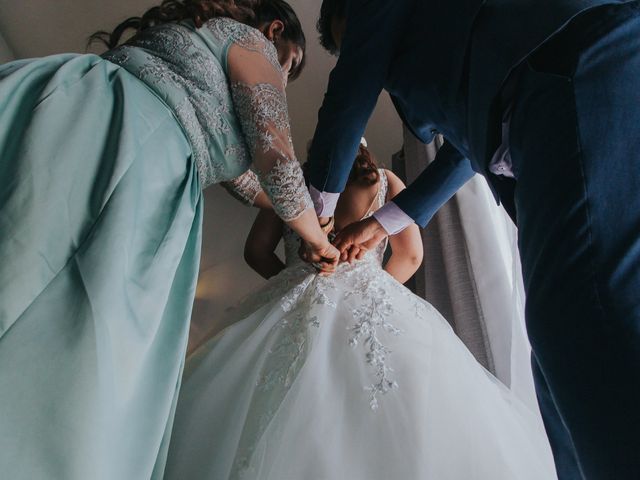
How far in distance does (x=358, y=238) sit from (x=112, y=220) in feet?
2.14

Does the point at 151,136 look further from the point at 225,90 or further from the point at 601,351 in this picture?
the point at 601,351

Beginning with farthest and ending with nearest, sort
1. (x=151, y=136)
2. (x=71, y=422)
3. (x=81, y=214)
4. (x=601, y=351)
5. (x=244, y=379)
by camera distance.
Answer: (x=244, y=379), (x=151, y=136), (x=81, y=214), (x=71, y=422), (x=601, y=351)

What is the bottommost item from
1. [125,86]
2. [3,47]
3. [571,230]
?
[571,230]

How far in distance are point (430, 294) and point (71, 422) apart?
3.99ft

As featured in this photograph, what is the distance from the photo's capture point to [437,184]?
1.02 meters

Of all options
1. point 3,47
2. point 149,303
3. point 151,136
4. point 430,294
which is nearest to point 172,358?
point 149,303

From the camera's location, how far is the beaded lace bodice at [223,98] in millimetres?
790

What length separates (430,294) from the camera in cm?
154

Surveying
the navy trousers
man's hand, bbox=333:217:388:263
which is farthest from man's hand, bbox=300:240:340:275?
the navy trousers

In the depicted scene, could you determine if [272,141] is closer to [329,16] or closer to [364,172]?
[329,16]

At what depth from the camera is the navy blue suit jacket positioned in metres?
0.48

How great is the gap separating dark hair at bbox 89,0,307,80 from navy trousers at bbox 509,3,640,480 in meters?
0.64

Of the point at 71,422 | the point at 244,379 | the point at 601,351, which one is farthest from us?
the point at 244,379

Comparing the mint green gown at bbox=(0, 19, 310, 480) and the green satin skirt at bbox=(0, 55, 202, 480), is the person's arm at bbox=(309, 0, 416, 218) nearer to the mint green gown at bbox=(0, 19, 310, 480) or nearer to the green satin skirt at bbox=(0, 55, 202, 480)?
the mint green gown at bbox=(0, 19, 310, 480)
